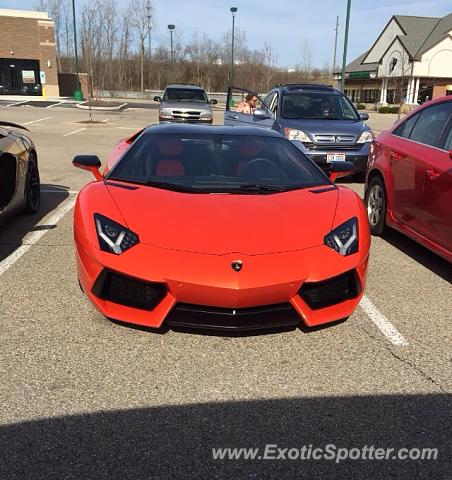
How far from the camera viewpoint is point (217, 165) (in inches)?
161

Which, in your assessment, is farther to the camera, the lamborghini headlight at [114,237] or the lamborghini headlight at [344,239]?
the lamborghini headlight at [344,239]

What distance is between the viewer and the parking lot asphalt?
2189 mm

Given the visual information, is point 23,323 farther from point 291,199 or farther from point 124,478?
point 291,199

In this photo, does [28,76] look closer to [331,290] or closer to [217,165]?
[217,165]

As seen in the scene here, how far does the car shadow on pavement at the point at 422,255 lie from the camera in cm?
475

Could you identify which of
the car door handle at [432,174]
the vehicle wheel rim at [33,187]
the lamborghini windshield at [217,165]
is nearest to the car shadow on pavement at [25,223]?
the vehicle wheel rim at [33,187]

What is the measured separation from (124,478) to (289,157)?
3.01 meters

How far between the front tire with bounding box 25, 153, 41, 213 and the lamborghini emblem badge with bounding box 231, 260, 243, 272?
392 cm

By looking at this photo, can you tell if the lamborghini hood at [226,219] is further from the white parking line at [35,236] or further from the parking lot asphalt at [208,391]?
the white parking line at [35,236]

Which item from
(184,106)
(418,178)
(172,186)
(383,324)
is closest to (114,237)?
(172,186)

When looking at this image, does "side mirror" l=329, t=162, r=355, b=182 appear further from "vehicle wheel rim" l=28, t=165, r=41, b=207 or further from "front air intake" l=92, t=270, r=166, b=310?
"vehicle wheel rim" l=28, t=165, r=41, b=207

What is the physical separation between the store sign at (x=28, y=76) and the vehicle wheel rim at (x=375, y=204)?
4759 centimetres

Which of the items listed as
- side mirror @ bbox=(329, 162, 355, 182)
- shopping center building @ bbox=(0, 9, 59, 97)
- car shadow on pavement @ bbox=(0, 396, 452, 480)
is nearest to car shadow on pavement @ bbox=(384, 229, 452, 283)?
side mirror @ bbox=(329, 162, 355, 182)

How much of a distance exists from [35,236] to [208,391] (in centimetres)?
350
